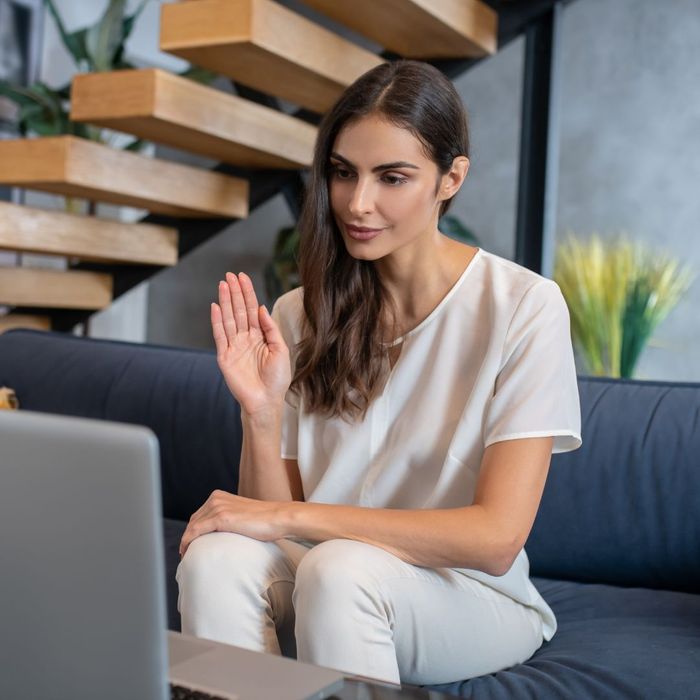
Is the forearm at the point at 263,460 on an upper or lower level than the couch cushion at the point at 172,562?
upper

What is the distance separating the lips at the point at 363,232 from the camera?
156cm

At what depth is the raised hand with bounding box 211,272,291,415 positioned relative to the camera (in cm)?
154

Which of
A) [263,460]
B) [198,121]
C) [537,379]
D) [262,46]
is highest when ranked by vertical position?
[262,46]

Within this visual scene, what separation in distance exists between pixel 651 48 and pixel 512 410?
10.7ft

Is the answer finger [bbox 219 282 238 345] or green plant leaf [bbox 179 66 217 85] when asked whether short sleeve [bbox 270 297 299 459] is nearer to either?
finger [bbox 219 282 238 345]

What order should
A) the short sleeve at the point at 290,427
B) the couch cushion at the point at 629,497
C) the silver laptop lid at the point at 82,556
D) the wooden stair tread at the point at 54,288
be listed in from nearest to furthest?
the silver laptop lid at the point at 82,556, the short sleeve at the point at 290,427, the couch cushion at the point at 629,497, the wooden stair tread at the point at 54,288

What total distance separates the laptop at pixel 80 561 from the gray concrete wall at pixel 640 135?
3.76m

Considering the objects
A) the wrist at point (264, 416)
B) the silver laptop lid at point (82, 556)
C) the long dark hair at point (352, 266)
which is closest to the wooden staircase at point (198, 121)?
the long dark hair at point (352, 266)

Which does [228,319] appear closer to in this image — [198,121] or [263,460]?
[263,460]

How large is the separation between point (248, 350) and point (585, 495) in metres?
0.78

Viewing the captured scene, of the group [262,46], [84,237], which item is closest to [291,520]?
[262,46]

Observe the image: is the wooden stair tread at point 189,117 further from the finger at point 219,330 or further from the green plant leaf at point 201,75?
the finger at point 219,330

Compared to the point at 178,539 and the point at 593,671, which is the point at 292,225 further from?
the point at 593,671

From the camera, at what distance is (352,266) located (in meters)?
1.70
